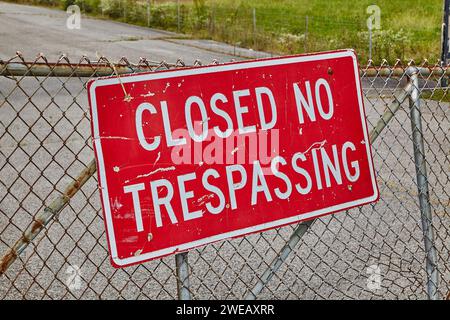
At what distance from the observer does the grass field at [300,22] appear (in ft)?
56.1

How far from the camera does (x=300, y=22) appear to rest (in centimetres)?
2381

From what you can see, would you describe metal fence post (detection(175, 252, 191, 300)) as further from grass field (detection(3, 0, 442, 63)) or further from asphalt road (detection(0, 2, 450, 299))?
grass field (detection(3, 0, 442, 63))

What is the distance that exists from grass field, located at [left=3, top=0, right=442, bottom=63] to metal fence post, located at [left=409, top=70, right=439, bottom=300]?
1211cm

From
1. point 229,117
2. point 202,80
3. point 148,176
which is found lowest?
point 148,176

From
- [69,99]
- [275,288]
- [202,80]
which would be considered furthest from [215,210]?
[69,99]

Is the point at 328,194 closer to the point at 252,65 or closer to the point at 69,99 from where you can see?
the point at 252,65

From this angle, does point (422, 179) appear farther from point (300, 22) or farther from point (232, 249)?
point (300, 22)

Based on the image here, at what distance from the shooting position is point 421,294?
14.6 ft

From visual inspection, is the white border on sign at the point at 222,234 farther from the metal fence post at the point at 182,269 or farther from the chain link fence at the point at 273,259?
the chain link fence at the point at 273,259

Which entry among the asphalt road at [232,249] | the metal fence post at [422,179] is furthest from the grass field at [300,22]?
the metal fence post at [422,179]

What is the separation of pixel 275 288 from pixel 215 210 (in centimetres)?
198

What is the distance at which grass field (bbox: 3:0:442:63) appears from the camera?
17109 mm

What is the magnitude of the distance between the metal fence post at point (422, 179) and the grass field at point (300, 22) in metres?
12.1

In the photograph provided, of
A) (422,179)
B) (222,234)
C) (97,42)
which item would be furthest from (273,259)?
(97,42)
